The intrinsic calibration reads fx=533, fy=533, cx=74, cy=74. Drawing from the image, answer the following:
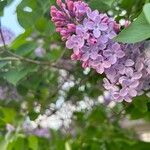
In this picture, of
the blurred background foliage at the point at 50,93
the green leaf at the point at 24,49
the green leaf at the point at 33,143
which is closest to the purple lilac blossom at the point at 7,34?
the blurred background foliage at the point at 50,93

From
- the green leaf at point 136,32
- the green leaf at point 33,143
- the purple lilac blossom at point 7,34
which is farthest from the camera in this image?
the green leaf at point 33,143

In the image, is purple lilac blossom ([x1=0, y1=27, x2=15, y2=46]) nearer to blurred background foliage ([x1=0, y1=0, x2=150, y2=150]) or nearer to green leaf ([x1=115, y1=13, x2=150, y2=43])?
blurred background foliage ([x1=0, y1=0, x2=150, y2=150])

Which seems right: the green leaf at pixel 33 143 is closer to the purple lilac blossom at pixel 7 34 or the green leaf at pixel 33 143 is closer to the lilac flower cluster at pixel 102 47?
the purple lilac blossom at pixel 7 34

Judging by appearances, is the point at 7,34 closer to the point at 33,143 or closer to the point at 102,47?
the point at 33,143

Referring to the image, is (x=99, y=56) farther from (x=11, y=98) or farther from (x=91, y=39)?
(x=11, y=98)

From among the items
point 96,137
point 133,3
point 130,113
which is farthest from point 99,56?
point 96,137
